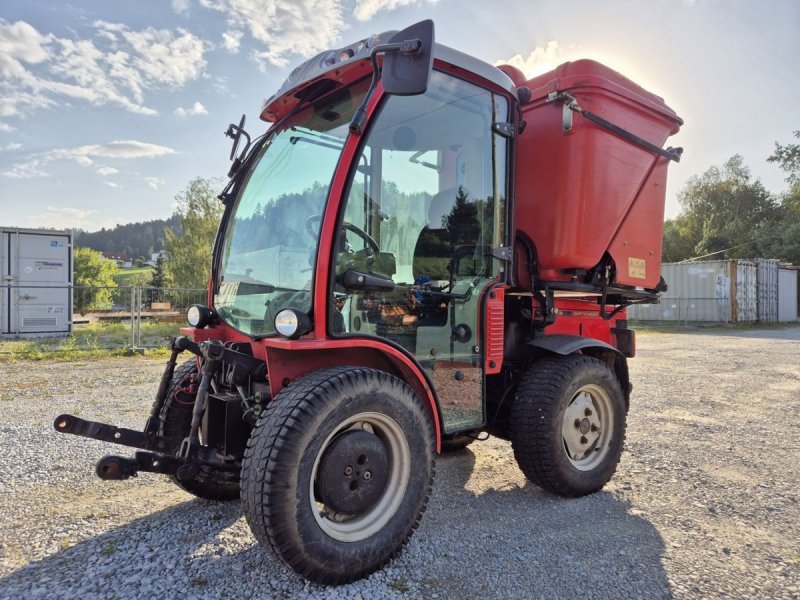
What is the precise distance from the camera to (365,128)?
9.14ft

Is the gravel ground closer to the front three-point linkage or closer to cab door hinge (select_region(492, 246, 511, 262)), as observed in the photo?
the front three-point linkage

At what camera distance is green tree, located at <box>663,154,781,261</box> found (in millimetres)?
40869

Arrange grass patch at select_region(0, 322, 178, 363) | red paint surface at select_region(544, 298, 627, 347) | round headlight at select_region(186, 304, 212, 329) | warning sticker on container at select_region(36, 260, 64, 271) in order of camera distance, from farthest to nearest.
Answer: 1. warning sticker on container at select_region(36, 260, 64, 271)
2. grass patch at select_region(0, 322, 178, 363)
3. red paint surface at select_region(544, 298, 627, 347)
4. round headlight at select_region(186, 304, 212, 329)

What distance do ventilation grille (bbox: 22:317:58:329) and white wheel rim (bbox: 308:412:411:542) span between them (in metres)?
13.8

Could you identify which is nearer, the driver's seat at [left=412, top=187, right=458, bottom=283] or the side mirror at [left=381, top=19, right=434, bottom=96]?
the side mirror at [left=381, top=19, right=434, bottom=96]

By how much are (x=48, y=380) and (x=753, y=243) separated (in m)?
45.1

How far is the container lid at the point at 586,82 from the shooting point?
376 cm

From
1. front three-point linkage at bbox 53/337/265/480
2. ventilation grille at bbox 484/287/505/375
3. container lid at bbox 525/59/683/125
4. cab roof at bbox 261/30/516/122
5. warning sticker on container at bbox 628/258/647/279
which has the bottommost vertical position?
front three-point linkage at bbox 53/337/265/480

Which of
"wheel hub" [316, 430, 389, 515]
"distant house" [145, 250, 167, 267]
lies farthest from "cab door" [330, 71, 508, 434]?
"distant house" [145, 250, 167, 267]

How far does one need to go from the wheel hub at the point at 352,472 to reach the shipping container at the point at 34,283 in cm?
1330

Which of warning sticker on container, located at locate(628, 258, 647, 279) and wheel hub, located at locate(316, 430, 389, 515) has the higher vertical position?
warning sticker on container, located at locate(628, 258, 647, 279)

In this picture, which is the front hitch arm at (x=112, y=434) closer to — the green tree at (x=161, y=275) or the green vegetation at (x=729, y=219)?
the green tree at (x=161, y=275)

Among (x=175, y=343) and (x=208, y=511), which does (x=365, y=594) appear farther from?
(x=175, y=343)

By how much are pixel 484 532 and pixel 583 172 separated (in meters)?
2.46
